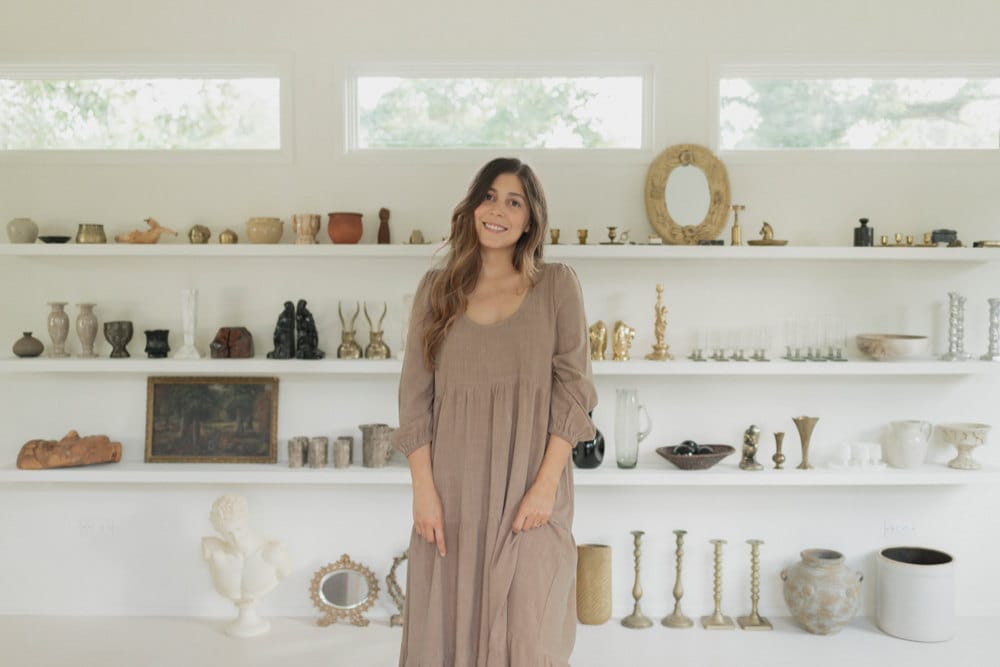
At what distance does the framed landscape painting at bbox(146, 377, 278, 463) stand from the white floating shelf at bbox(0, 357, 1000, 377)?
0.18 m

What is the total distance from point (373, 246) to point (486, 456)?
4.88ft

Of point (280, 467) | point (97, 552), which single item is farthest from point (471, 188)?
point (97, 552)

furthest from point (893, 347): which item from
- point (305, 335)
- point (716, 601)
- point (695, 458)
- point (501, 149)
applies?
point (305, 335)

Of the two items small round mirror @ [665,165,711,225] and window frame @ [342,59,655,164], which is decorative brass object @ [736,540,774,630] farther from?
window frame @ [342,59,655,164]

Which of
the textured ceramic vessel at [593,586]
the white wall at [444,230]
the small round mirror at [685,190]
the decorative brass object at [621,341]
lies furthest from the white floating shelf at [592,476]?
the small round mirror at [685,190]

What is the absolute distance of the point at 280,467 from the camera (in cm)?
383

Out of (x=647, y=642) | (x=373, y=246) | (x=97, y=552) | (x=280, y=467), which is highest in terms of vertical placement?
(x=373, y=246)

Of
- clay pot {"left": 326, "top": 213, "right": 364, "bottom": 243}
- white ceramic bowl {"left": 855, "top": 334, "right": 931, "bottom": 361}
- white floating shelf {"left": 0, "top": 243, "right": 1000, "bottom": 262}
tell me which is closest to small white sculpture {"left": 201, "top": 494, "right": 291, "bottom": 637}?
white floating shelf {"left": 0, "top": 243, "right": 1000, "bottom": 262}

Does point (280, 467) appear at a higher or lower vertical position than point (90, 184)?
lower

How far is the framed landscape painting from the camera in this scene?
3.93 meters

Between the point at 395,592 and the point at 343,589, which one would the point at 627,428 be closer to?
the point at 395,592

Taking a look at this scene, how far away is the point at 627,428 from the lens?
380 cm

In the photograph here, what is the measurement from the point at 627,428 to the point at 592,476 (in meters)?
0.27

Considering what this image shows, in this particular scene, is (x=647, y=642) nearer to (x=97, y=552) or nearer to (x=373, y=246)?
(x=373, y=246)
